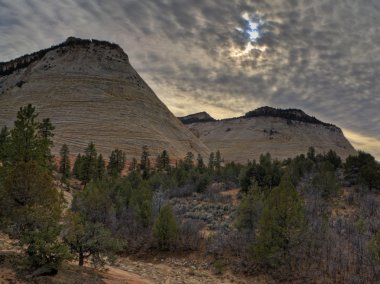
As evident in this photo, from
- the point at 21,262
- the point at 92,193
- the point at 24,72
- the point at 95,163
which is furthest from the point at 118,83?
the point at 21,262

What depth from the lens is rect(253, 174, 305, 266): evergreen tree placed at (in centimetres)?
1669

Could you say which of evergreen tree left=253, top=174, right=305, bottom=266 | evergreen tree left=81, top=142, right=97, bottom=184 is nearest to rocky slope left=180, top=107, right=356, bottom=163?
evergreen tree left=81, top=142, right=97, bottom=184

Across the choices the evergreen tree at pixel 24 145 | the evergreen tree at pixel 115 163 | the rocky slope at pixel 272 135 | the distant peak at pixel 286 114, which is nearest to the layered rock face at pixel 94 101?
the evergreen tree at pixel 115 163

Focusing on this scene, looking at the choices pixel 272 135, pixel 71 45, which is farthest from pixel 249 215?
pixel 272 135

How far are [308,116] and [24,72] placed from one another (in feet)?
414

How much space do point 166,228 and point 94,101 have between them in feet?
257

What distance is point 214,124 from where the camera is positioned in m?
189

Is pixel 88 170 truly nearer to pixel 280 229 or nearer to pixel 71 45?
pixel 280 229

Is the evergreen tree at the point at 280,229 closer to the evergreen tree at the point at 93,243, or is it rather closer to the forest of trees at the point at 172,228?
the forest of trees at the point at 172,228

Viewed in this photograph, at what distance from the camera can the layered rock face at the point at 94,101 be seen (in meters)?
84.4

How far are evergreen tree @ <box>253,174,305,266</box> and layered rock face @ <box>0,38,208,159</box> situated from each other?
64777 millimetres

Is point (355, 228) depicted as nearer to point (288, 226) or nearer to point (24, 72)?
point (288, 226)

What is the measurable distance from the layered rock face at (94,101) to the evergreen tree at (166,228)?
192 feet

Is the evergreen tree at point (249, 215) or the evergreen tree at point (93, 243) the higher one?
the evergreen tree at point (249, 215)
